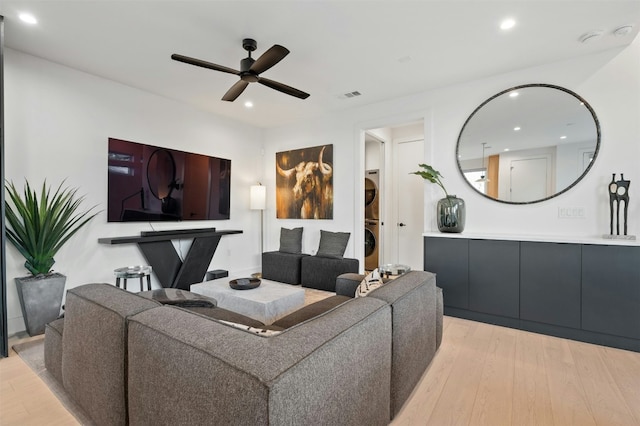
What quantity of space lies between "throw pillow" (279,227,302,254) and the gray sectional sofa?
328 cm

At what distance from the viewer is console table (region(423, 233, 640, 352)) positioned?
2.52 metres

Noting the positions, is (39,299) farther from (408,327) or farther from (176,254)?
(408,327)

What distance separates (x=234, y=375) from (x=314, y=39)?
9.12 feet

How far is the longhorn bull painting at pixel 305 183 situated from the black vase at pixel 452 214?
72.4 inches

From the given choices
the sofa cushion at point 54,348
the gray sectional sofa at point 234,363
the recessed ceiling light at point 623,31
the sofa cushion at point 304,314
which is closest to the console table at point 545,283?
the sofa cushion at point 304,314

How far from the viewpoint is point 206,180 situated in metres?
4.68

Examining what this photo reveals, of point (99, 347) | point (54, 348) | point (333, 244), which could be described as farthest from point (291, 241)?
point (99, 347)

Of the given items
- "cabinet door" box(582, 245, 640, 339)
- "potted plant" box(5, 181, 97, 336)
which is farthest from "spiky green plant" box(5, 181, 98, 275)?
A: "cabinet door" box(582, 245, 640, 339)

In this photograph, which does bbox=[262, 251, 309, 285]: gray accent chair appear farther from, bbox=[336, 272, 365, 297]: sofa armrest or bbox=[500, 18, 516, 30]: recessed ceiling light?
bbox=[500, 18, 516, 30]: recessed ceiling light

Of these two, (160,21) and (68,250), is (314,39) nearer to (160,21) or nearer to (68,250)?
(160,21)

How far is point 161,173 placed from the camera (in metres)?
4.11

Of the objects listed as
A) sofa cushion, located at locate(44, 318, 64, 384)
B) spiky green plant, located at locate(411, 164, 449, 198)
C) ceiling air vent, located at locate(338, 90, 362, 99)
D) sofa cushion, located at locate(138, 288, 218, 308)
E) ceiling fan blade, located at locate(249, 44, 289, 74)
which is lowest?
sofa cushion, located at locate(44, 318, 64, 384)

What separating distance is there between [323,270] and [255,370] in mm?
3501

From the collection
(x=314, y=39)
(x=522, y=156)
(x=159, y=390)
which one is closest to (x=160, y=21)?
(x=314, y=39)
